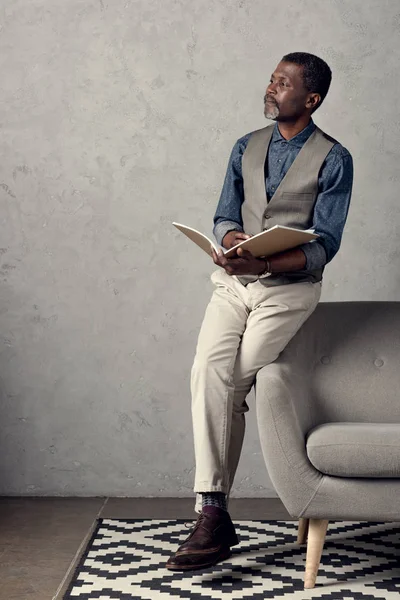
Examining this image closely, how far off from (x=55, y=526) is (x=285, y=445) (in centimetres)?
108

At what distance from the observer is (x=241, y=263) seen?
278 centimetres

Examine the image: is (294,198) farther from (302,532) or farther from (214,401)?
(302,532)

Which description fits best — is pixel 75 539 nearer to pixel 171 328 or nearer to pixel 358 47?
pixel 171 328

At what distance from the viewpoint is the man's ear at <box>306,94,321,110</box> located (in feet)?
9.87

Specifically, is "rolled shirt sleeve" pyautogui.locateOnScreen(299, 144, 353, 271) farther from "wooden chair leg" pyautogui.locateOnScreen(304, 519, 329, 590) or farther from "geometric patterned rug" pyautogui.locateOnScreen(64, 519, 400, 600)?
"geometric patterned rug" pyautogui.locateOnScreen(64, 519, 400, 600)

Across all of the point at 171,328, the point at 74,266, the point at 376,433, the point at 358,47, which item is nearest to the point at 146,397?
the point at 171,328

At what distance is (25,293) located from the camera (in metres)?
3.71

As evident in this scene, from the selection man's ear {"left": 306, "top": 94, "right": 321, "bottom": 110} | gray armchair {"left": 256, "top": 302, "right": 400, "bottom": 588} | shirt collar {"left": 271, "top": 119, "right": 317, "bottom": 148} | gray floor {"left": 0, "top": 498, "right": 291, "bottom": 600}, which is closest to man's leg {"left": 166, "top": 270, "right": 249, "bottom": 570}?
gray armchair {"left": 256, "top": 302, "right": 400, "bottom": 588}

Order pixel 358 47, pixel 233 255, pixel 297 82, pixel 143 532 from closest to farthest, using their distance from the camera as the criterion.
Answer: pixel 233 255, pixel 297 82, pixel 143 532, pixel 358 47

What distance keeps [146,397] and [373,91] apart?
5.05ft

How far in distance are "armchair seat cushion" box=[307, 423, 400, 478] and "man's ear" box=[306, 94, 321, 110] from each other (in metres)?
1.09

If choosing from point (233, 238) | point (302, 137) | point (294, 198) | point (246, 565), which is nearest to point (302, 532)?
point (246, 565)

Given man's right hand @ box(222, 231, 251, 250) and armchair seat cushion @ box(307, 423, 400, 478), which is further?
man's right hand @ box(222, 231, 251, 250)

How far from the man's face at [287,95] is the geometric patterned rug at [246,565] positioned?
4.69 feet
